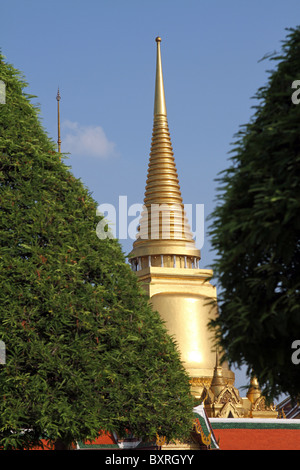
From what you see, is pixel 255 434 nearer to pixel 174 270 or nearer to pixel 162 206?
pixel 174 270

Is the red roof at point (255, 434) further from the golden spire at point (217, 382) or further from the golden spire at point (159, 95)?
the golden spire at point (159, 95)

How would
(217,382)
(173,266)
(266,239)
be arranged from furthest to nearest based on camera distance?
(173,266), (217,382), (266,239)

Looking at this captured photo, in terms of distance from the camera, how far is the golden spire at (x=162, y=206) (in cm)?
5519

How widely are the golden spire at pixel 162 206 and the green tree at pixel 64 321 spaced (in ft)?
103

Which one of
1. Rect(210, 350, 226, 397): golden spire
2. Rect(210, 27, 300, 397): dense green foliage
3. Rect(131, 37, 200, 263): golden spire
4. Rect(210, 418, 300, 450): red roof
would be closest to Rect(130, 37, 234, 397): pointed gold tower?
Rect(131, 37, 200, 263): golden spire

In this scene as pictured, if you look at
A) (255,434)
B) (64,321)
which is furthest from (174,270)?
(64,321)

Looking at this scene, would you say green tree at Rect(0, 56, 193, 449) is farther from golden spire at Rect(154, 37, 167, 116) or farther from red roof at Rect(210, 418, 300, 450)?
golden spire at Rect(154, 37, 167, 116)

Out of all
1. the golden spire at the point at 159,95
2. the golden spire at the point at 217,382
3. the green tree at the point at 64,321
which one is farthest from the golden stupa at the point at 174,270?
the green tree at the point at 64,321

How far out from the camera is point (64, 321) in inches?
834

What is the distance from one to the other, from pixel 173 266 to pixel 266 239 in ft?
137

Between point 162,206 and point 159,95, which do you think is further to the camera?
point 159,95

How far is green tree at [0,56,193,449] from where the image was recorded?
20688mm

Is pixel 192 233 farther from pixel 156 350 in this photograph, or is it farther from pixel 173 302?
pixel 156 350

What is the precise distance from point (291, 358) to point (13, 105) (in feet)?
39.6
